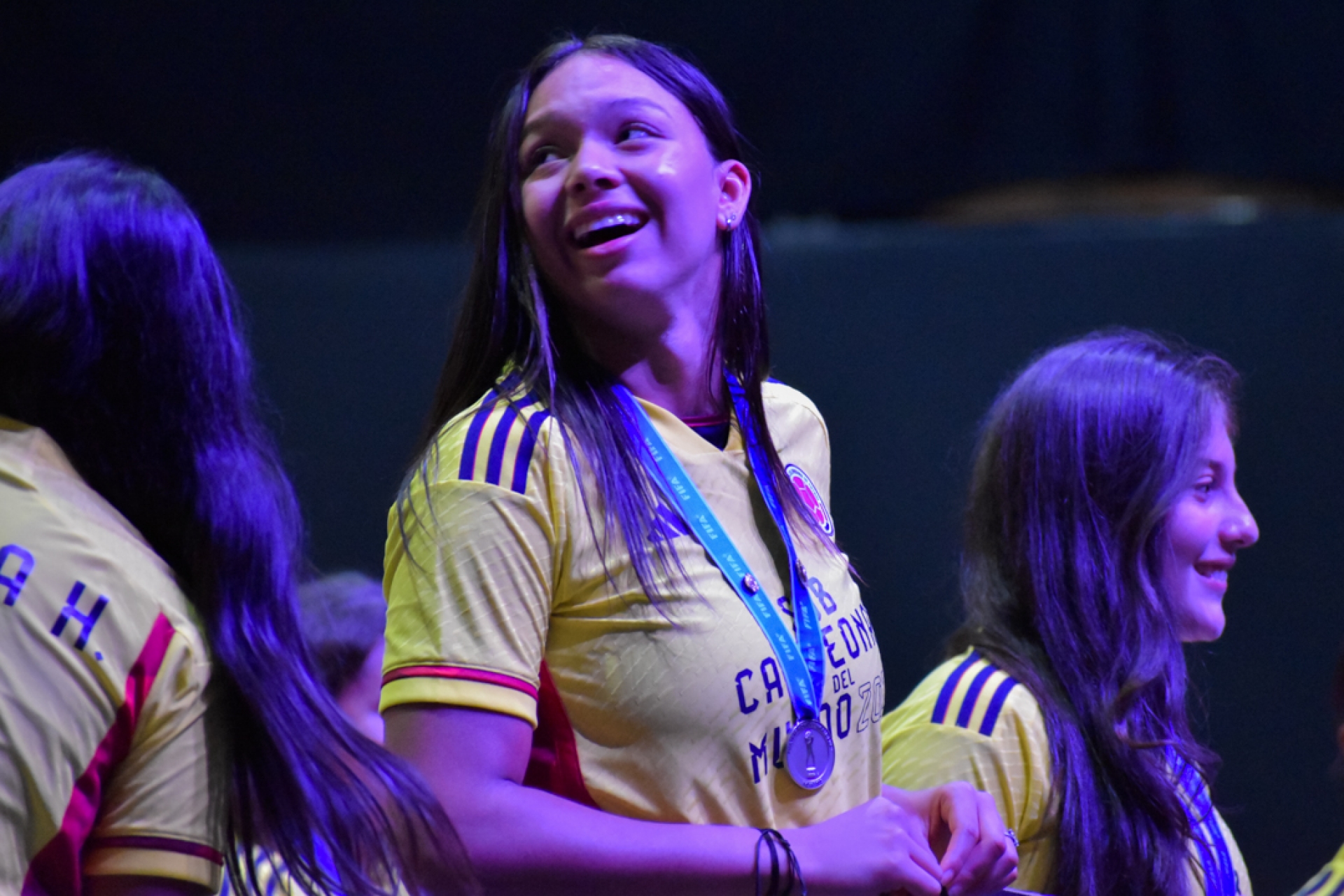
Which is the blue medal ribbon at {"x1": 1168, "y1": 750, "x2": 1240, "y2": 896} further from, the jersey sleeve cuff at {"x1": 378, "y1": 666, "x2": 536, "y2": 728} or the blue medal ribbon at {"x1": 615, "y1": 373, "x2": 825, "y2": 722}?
the jersey sleeve cuff at {"x1": 378, "y1": 666, "x2": 536, "y2": 728}

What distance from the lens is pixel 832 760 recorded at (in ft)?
4.16

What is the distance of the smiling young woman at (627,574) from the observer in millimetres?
1135

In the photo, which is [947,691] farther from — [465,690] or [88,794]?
[88,794]

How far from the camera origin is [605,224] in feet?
4.41

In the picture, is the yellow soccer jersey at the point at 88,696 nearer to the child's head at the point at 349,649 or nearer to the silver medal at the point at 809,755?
the silver medal at the point at 809,755

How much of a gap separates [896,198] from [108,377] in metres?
2.26

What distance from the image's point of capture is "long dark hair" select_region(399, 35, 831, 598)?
1.25m

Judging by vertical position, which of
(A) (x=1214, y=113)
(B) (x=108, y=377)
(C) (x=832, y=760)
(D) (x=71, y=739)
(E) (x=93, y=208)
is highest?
(A) (x=1214, y=113)

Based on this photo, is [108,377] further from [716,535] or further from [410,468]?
[716,535]

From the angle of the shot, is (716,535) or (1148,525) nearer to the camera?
(716,535)

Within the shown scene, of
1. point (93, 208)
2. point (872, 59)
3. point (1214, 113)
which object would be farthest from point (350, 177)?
point (93, 208)

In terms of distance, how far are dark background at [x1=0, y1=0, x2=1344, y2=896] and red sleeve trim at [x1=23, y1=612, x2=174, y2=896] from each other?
6.99 ft

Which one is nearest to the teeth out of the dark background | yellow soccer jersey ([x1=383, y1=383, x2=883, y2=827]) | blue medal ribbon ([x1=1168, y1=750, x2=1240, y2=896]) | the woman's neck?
the woman's neck

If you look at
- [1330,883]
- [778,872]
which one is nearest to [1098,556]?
[1330,883]
